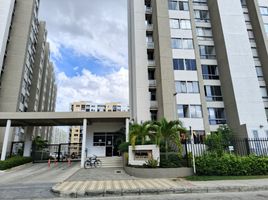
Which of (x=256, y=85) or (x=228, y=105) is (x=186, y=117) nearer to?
(x=228, y=105)

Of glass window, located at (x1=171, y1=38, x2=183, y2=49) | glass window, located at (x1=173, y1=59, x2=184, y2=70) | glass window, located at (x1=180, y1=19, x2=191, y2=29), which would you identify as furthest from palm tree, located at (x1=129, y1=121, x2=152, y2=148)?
glass window, located at (x1=180, y1=19, x2=191, y2=29)

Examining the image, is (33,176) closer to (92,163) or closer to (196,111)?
(92,163)

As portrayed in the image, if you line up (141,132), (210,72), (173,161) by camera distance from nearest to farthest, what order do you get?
(173,161), (141,132), (210,72)

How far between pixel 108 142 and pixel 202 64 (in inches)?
659

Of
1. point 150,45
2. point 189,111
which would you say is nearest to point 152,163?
point 189,111

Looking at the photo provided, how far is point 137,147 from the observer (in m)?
14.9

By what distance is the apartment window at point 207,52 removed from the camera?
1090 inches

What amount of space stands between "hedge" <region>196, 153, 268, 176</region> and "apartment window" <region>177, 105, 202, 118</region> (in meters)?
12.1

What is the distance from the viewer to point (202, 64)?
1067 inches

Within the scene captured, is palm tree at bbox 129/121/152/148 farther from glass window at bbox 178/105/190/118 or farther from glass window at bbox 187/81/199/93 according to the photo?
glass window at bbox 187/81/199/93

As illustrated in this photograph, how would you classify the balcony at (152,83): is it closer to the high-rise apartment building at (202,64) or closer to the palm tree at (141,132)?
the high-rise apartment building at (202,64)

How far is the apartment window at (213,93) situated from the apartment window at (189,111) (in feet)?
7.75

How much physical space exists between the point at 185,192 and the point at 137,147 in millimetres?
6686

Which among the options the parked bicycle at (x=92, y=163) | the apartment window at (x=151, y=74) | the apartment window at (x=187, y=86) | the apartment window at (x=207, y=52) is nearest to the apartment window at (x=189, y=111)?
the apartment window at (x=187, y=86)
